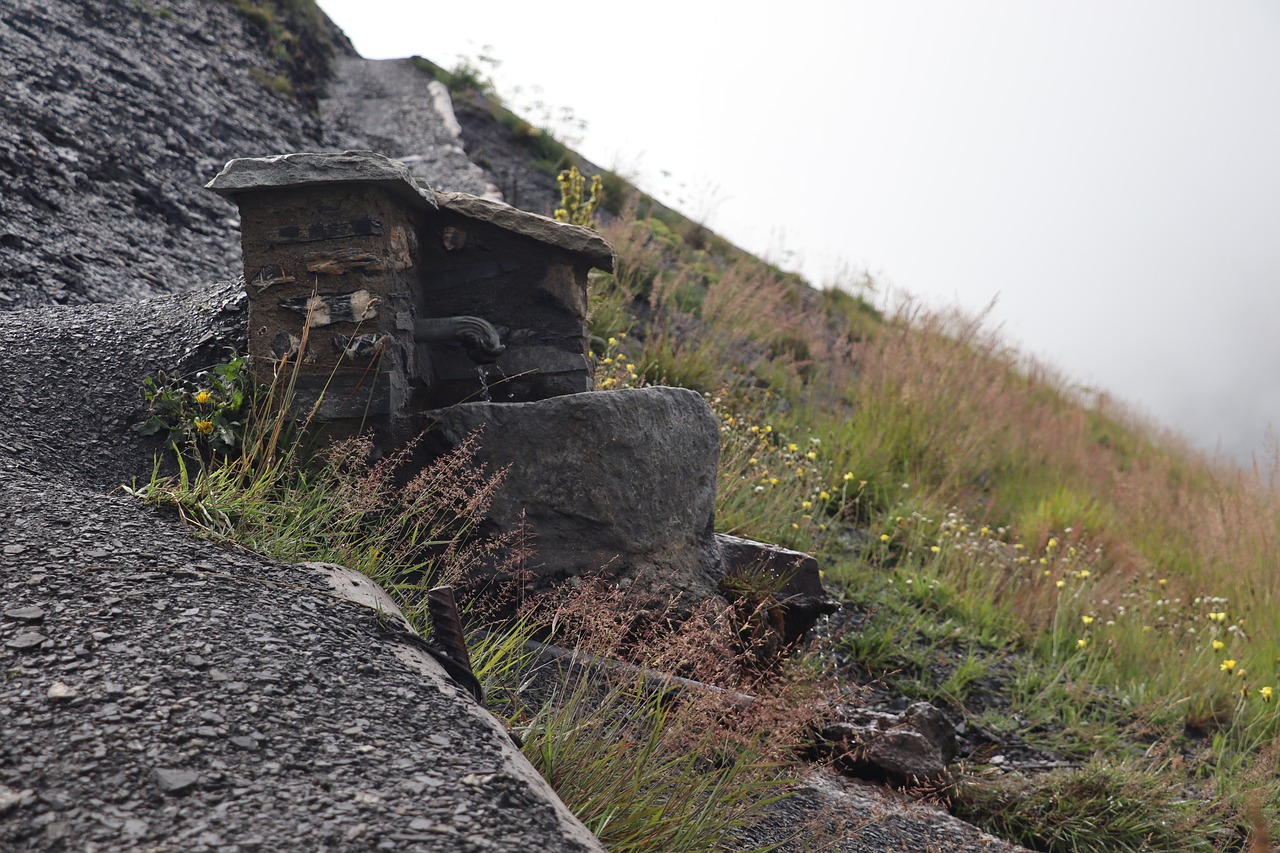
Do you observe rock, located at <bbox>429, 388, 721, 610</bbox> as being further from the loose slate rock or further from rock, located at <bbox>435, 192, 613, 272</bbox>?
the loose slate rock

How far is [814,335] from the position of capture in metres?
Result: 7.72

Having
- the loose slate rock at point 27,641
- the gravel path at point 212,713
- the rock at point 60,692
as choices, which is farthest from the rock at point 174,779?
the loose slate rock at point 27,641

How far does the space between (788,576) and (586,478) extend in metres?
1.03

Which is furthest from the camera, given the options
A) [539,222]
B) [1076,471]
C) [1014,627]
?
[1076,471]

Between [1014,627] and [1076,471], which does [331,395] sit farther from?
[1076,471]

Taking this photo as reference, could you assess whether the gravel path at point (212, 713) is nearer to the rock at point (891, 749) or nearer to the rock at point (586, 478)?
the rock at point (586, 478)

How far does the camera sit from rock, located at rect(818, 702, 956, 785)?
319 cm

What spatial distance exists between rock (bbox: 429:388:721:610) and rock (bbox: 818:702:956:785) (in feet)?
2.19

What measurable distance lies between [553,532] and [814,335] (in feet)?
16.3

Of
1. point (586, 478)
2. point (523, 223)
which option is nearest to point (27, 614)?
point (586, 478)

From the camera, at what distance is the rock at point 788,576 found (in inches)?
147

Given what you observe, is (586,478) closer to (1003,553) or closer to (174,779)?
(174,779)

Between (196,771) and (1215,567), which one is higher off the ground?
(1215,567)

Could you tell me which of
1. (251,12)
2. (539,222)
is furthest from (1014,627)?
(251,12)
